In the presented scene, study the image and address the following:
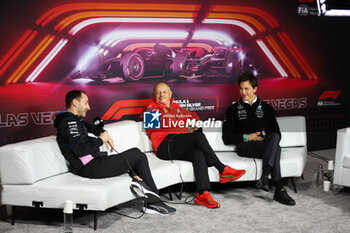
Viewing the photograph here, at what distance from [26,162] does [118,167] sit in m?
0.70

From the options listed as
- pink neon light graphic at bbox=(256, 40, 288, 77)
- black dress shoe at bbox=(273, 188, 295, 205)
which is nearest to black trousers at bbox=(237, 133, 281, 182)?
black dress shoe at bbox=(273, 188, 295, 205)

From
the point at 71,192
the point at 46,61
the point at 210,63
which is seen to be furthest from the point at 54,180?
the point at 210,63

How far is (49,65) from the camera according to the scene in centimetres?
437

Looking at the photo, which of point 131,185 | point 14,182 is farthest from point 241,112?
point 14,182

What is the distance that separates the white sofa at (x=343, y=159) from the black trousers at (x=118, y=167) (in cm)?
179

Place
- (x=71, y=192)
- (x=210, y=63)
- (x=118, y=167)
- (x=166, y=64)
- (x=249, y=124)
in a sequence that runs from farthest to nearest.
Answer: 1. (x=210, y=63)
2. (x=166, y=64)
3. (x=249, y=124)
4. (x=118, y=167)
5. (x=71, y=192)

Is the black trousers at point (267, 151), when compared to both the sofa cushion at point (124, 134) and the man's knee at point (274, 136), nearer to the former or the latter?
the man's knee at point (274, 136)

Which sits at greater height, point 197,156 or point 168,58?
point 168,58

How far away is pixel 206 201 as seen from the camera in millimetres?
3705

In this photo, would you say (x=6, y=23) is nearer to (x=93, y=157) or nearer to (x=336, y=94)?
(x=93, y=157)

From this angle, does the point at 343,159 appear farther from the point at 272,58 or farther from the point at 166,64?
the point at 166,64

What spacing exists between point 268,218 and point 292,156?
89 centimetres

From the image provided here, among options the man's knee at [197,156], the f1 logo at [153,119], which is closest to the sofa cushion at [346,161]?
the man's knee at [197,156]

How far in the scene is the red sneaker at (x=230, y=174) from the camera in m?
3.82
